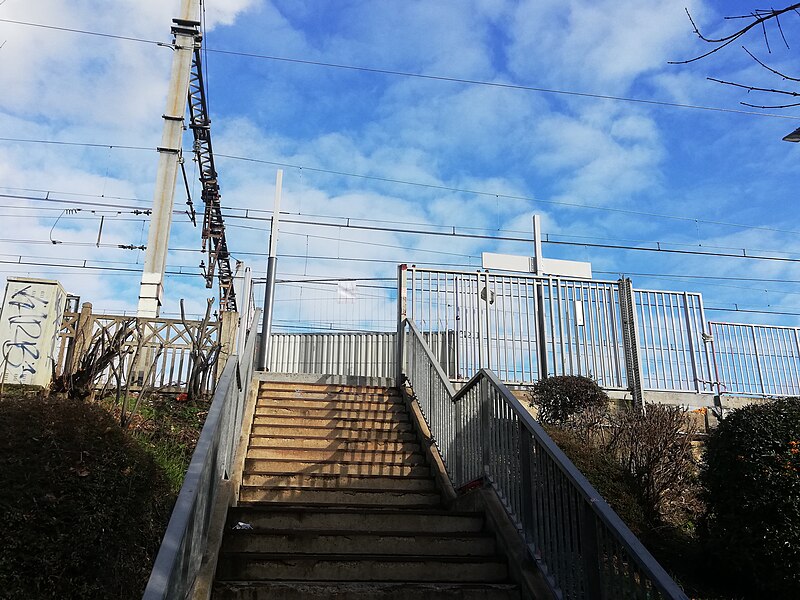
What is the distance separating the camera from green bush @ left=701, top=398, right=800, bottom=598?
5.13 metres

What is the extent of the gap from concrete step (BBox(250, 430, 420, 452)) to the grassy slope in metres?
1.39

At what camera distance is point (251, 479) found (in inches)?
263

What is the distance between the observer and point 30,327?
357 inches

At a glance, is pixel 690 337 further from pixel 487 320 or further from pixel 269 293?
pixel 269 293

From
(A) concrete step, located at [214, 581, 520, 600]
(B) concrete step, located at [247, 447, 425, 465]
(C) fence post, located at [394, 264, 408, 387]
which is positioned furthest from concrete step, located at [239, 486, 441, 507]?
(C) fence post, located at [394, 264, 408, 387]

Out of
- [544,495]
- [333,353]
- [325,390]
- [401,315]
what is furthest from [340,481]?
[333,353]

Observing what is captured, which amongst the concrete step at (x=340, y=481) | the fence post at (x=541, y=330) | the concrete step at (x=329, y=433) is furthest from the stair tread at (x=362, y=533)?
the fence post at (x=541, y=330)

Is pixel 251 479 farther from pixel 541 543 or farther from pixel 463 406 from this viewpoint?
pixel 541 543

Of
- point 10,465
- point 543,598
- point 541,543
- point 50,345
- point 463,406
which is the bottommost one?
point 543,598

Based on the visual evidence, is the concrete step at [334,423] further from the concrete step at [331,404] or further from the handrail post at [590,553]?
the handrail post at [590,553]

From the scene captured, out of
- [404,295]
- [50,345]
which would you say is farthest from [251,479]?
[404,295]

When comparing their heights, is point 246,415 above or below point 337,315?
below

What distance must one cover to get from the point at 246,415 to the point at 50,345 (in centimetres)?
331

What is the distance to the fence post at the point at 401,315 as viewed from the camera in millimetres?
9977
